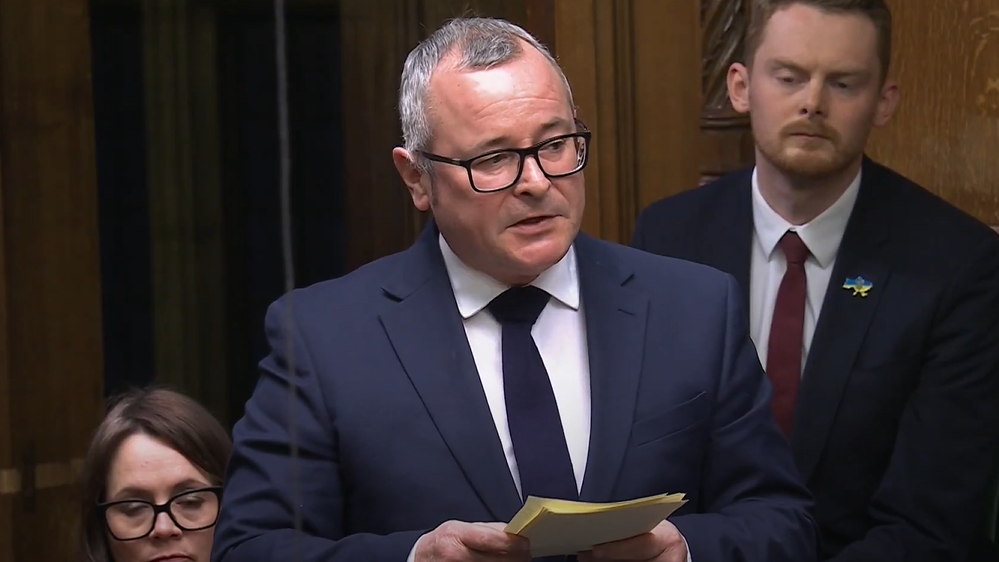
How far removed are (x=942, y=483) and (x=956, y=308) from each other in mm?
262

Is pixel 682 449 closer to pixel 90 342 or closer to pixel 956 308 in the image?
pixel 956 308

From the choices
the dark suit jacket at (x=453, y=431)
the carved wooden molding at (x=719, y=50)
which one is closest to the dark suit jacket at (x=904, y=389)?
the dark suit jacket at (x=453, y=431)

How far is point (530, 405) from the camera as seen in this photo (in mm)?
1914

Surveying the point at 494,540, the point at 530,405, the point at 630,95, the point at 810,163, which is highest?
the point at 630,95

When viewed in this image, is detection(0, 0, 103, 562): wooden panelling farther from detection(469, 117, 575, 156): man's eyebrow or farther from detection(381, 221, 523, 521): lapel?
detection(469, 117, 575, 156): man's eyebrow

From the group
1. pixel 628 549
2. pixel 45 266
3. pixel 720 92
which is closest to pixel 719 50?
pixel 720 92

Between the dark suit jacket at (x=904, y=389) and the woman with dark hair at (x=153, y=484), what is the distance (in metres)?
0.89

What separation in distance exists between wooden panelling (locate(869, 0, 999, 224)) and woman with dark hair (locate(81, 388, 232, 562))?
4.65 feet

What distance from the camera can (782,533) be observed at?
188cm

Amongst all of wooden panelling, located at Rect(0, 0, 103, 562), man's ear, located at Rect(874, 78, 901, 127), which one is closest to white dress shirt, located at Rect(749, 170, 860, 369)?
man's ear, located at Rect(874, 78, 901, 127)

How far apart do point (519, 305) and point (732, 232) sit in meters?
0.69

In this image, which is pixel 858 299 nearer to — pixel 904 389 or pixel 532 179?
pixel 904 389

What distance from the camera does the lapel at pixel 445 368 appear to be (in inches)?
73.7

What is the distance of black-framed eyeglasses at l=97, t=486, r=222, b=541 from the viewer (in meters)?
2.31
